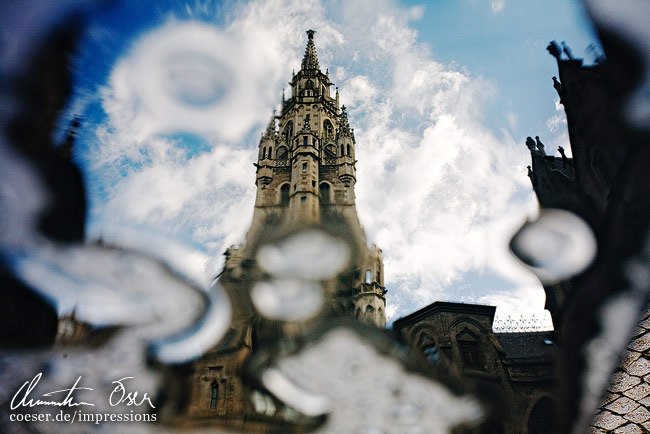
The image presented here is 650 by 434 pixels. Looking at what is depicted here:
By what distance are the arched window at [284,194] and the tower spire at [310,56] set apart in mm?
17848

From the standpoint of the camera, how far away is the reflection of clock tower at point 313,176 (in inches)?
867

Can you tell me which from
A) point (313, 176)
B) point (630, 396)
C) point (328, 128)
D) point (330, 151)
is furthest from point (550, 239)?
point (328, 128)

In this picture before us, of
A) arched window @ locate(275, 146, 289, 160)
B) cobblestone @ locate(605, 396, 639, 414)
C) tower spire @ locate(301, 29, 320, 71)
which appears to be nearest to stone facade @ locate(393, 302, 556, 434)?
cobblestone @ locate(605, 396, 639, 414)

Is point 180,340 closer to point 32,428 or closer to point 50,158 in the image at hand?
point 32,428

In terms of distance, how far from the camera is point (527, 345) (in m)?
18.0

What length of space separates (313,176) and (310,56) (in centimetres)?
2057

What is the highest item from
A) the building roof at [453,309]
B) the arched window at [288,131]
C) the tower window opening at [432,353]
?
the arched window at [288,131]

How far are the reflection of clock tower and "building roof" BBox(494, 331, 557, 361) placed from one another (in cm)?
665

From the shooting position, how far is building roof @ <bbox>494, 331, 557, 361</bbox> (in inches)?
632

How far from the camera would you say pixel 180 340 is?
28.8ft

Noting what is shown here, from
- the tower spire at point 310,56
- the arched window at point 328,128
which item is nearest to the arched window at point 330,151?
the arched window at point 328,128
